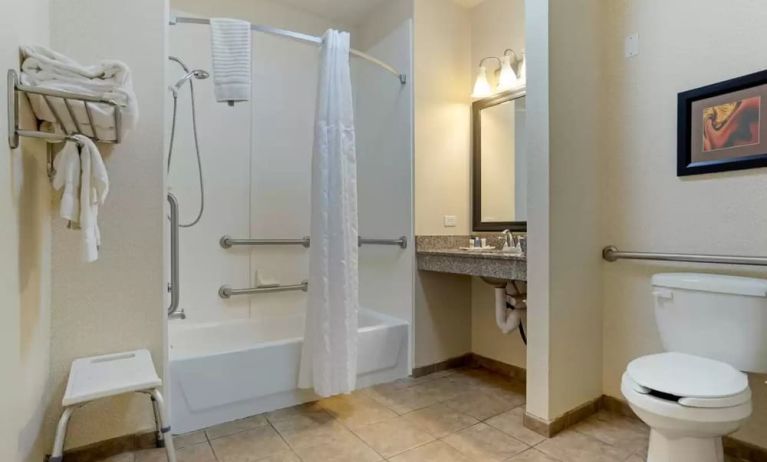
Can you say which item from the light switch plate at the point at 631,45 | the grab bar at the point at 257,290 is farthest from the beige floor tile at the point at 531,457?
the light switch plate at the point at 631,45

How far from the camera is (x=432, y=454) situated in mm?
1688

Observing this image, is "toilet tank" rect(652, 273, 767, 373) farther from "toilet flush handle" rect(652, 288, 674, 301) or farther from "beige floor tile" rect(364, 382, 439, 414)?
"beige floor tile" rect(364, 382, 439, 414)

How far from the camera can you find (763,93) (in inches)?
61.9

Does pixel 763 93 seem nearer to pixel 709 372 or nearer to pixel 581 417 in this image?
pixel 709 372

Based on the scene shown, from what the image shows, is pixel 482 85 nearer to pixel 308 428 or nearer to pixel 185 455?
pixel 308 428

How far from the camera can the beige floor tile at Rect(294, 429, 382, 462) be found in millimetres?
1660

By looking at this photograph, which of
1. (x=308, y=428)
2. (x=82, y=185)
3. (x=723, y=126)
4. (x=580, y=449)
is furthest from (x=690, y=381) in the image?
(x=82, y=185)

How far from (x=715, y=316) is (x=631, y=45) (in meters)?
1.36

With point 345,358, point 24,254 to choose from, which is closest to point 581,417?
point 345,358

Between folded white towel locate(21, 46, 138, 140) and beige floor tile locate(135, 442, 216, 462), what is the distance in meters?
1.30

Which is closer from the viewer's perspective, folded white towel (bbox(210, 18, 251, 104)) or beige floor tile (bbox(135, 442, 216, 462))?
beige floor tile (bbox(135, 442, 216, 462))

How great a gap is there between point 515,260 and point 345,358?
1.01 meters

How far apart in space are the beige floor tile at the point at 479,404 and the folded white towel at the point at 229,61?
1934 mm

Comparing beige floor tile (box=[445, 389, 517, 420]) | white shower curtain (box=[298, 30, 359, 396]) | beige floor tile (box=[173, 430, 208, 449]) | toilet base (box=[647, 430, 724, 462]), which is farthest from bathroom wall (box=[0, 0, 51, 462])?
toilet base (box=[647, 430, 724, 462])
